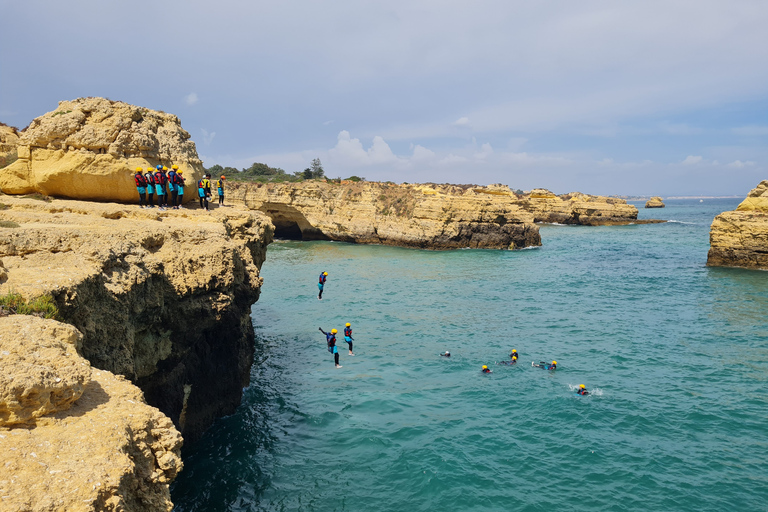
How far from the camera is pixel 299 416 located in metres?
14.0

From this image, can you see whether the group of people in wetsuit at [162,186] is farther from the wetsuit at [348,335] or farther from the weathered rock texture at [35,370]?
the weathered rock texture at [35,370]

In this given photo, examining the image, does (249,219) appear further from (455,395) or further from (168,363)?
(455,395)

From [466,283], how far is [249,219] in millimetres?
21160

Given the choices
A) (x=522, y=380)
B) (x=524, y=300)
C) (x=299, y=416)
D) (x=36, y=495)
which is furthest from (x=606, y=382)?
(x=36, y=495)

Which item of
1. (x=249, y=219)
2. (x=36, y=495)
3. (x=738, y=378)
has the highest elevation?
(x=249, y=219)

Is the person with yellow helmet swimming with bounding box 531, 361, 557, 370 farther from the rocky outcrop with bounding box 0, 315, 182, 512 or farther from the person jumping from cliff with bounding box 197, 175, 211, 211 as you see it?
the rocky outcrop with bounding box 0, 315, 182, 512

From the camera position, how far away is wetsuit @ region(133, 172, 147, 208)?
15.1 meters

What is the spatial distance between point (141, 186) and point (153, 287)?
7.18 m

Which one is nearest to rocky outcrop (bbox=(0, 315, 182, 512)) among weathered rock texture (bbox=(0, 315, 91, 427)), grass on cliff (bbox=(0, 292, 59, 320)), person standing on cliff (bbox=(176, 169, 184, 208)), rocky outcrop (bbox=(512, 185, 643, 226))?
weathered rock texture (bbox=(0, 315, 91, 427))

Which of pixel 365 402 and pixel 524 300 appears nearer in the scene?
pixel 365 402

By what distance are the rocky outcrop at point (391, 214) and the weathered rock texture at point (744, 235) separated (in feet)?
67.8

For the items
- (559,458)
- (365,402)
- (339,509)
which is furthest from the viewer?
(365,402)

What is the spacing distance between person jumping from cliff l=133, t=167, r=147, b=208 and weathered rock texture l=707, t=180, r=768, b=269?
41.1 metres

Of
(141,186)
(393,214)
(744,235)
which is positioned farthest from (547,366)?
(393,214)
